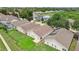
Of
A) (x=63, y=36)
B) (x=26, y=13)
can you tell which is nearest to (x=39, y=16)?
(x=26, y=13)

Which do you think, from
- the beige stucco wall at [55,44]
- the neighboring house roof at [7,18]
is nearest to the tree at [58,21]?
the beige stucco wall at [55,44]

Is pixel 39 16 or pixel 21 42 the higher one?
pixel 39 16

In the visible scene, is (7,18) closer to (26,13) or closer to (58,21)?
(26,13)

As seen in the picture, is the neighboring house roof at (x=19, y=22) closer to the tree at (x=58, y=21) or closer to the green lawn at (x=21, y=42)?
the green lawn at (x=21, y=42)

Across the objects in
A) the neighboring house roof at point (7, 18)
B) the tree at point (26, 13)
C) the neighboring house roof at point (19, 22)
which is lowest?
the neighboring house roof at point (19, 22)

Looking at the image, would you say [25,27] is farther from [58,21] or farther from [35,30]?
[58,21]

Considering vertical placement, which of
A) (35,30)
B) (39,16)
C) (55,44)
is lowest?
(55,44)
